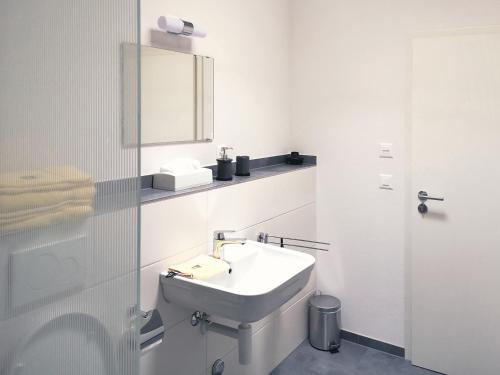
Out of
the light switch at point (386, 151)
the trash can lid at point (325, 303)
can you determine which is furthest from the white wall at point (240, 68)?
the trash can lid at point (325, 303)

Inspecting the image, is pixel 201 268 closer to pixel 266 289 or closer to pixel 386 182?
pixel 266 289

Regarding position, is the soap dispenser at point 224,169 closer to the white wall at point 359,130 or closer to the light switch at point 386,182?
the white wall at point 359,130

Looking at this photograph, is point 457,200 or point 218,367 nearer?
point 218,367

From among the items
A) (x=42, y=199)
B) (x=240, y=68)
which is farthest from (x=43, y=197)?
(x=240, y=68)

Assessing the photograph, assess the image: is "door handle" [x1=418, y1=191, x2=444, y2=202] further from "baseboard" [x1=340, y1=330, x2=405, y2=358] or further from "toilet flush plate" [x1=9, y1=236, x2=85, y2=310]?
"toilet flush plate" [x1=9, y1=236, x2=85, y2=310]

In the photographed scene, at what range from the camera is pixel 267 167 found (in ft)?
8.89

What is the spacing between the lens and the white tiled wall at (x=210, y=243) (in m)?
1.68

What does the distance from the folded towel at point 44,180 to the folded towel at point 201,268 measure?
1.02 m

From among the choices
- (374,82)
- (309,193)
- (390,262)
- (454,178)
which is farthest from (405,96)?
(390,262)

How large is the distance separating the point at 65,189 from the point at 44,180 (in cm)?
4

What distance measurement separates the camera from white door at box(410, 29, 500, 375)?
2.31 meters

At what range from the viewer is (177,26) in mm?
1851

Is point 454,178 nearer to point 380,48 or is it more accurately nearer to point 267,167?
point 380,48

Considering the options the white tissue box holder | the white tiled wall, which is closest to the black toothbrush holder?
the white tiled wall
